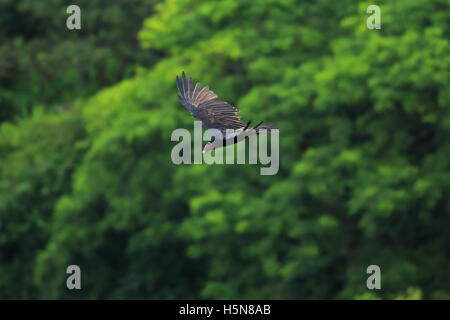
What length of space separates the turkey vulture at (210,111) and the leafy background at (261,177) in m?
7.94

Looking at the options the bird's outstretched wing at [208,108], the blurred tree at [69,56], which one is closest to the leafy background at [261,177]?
the blurred tree at [69,56]

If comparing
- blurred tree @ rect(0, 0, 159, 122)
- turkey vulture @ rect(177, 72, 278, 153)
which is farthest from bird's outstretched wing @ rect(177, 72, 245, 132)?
blurred tree @ rect(0, 0, 159, 122)

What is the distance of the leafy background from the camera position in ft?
68.9

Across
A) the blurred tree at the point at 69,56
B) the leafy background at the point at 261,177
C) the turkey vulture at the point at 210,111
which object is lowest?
the turkey vulture at the point at 210,111

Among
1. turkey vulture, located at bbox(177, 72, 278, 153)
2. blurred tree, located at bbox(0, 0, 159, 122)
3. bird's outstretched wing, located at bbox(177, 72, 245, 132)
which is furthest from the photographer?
blurred tree, located at bbox(0, 0, 159, 122)

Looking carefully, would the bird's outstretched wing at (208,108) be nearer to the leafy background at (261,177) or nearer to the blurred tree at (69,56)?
the leafy background at (261,177)

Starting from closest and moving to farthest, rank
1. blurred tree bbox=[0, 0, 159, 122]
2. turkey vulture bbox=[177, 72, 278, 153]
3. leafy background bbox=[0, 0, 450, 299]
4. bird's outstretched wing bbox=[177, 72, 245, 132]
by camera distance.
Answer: turkey vulture bbox=[177, 72, 278, 153]
bird's outstretched wing bbox=[177, 72, 245, 132]
leafy background bbox=[0, 0, 450, 299]
blurred tree bbox=[0, 0, 159, 122]

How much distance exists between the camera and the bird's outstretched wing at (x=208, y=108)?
37.8 feet

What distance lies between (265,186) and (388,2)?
462 centimetres

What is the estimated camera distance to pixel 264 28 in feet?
74.7

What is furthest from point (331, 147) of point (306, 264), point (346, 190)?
point (306, 264)

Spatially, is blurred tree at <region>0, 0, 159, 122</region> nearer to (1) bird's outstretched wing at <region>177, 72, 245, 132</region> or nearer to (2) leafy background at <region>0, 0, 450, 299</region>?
(2) leafy background at <region>0, 0, 450, 299</region>

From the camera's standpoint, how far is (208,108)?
461 inches

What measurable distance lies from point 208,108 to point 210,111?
0.19 ft
